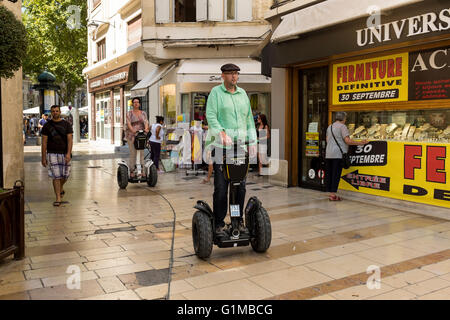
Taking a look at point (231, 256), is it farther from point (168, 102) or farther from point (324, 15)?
point (168, 102)

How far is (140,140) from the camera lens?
984cm

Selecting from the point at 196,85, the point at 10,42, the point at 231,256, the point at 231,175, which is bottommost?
the point at 231,256

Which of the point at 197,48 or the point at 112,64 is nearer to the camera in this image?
the point at 197,48

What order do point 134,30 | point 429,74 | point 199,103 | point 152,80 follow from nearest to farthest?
point 429,74
point 199,103
point 152,80
point 134,30

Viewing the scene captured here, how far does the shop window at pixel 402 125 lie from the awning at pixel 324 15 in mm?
1748

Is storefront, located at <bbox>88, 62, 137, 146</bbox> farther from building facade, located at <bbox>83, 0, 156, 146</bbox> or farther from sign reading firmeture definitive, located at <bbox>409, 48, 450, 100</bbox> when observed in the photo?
sign reading firmeture definitive, located at <bbox>409, 48, 450, 100</bbox>

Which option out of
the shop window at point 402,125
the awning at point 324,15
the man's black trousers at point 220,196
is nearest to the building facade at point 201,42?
the awning at point 324,15

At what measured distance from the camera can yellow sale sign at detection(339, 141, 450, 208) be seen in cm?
697

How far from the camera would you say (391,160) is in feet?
25.6

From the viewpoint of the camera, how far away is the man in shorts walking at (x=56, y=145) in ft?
26.4

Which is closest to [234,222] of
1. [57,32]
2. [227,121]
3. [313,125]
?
[227,121]

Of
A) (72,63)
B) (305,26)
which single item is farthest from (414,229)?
(72,63)

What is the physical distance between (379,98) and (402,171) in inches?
53.3

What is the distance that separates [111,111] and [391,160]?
67.2 ft
